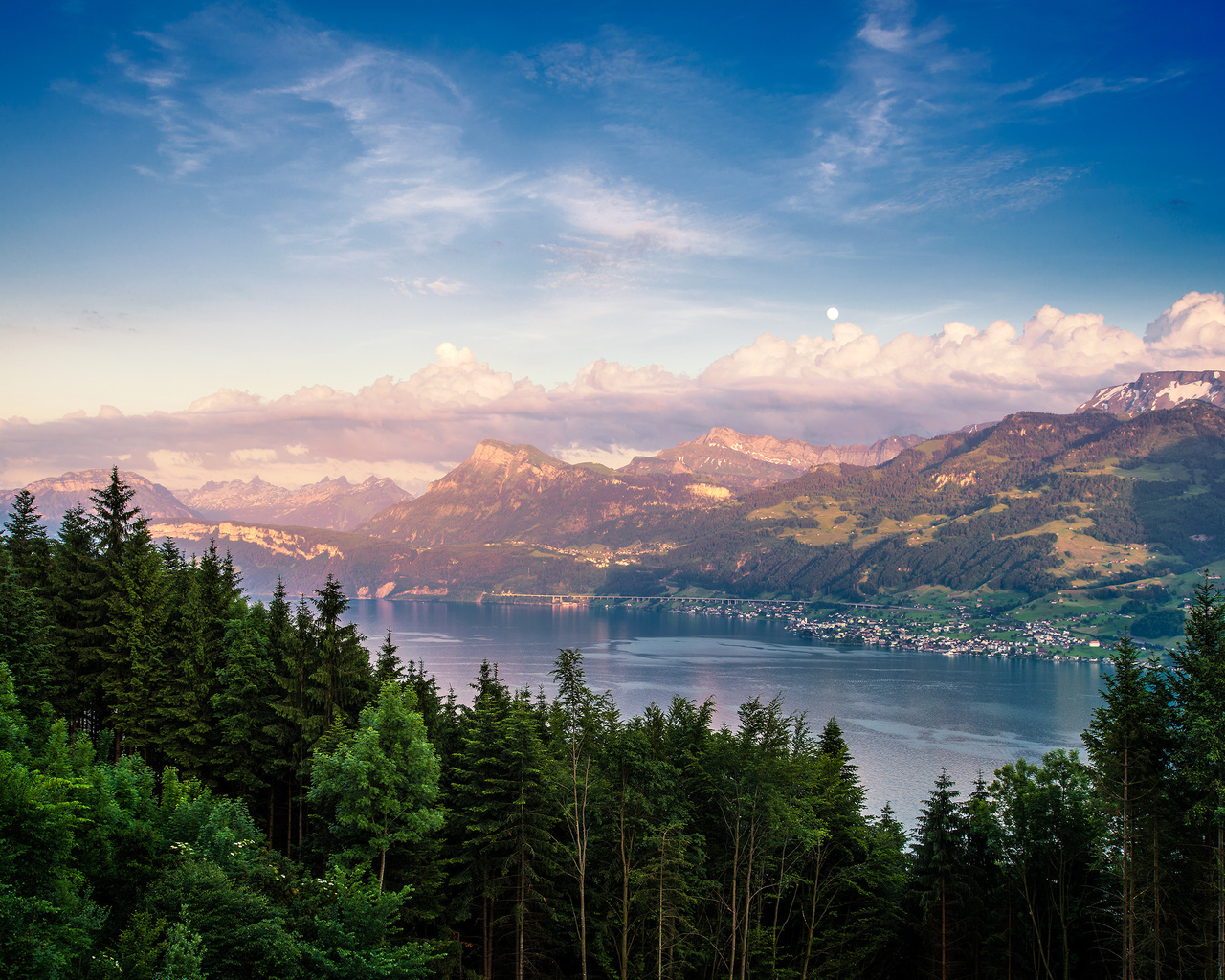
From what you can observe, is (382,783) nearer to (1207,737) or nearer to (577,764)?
(577,764)

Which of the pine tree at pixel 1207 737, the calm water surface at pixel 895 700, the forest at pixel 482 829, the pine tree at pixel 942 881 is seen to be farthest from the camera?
the calm water surface at pixel 895 700

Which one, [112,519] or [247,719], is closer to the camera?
[247,719]

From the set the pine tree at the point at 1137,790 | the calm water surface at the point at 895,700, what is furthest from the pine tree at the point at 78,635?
the calm water surface at the point at 895,700

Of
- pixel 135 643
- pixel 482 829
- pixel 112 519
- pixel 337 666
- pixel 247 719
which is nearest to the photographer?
pixel 482 829

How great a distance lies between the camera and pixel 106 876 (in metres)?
23.7

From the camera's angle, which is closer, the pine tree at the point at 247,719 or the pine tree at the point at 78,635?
the pine tree at the point at 247,719

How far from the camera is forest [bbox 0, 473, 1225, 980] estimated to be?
2192 centimetres

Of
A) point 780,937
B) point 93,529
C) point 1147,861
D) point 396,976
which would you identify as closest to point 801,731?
point 780,937

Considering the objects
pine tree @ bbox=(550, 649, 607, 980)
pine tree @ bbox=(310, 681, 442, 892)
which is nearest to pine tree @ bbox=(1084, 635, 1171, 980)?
pine tree @ bbox=(550, 649, 607, 980)

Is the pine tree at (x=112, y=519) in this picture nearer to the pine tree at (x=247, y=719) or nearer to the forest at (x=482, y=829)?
the forest at (x=482, y=829)

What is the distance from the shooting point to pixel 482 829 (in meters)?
29.5

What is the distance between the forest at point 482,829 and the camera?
21.9m

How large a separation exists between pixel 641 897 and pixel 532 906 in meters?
4.82

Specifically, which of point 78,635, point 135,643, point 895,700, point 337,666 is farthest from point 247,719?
point 895,700
